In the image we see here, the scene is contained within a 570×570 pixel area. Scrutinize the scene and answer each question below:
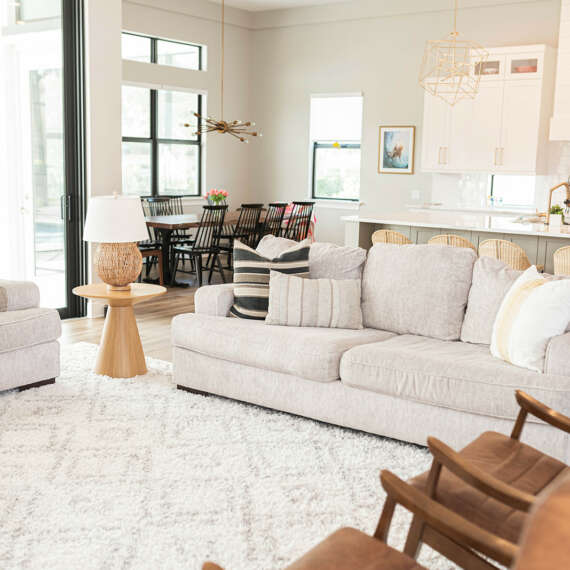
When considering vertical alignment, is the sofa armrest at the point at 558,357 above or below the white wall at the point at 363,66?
below

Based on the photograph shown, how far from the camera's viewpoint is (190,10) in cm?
951

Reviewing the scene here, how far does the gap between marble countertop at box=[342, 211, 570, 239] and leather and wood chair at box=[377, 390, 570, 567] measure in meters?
3.26

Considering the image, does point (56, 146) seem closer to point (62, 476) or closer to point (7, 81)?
point (7, 81)

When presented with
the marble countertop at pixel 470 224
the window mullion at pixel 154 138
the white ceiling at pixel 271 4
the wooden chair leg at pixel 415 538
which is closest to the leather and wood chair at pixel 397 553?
the wooden chair leg at pixel 415 538

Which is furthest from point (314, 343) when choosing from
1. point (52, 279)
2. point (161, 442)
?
point (52, 279)

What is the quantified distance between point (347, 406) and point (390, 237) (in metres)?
2.76

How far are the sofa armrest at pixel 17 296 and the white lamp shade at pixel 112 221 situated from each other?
0.46 m

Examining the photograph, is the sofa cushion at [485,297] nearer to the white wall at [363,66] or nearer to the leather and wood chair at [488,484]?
the leather and wood chair at [488,484]

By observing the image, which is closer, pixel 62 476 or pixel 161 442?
pixel 62 476

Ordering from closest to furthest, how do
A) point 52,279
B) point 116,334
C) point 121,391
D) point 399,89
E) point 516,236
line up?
point 121,391 → point 116,334 → point 516,236 → point 52,279 → point 399,89

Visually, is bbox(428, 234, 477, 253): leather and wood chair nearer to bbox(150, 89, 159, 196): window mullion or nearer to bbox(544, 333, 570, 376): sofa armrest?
bbox(544, 333, 570, 376): sofa armrest

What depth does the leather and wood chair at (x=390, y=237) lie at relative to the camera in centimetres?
597

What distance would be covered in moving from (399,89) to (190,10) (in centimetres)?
295

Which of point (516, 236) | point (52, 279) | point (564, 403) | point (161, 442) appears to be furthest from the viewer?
point (52, 279)
